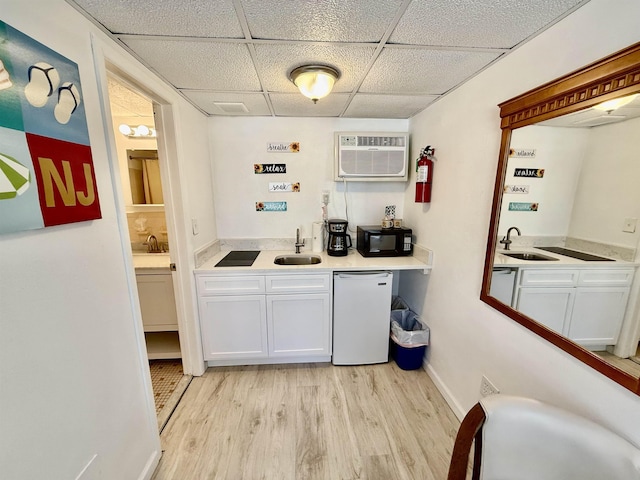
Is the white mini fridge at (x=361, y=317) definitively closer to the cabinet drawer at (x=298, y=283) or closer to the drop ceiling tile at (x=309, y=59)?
the cabinet drawer at (x=298, y=283)

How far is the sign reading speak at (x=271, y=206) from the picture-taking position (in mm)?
2537

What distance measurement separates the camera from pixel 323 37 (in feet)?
3.77

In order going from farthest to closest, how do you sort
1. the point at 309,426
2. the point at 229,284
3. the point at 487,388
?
1. the point at 229,284
2. the point at 309,426
3. the point at 487,388

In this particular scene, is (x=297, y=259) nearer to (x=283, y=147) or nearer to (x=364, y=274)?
(x=364, y=274)

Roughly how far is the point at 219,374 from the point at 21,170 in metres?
1.96

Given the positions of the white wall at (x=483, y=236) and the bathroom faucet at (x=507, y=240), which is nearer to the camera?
the white wall at (x=483, y=236)

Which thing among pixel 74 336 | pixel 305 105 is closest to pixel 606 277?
pixel 74 336

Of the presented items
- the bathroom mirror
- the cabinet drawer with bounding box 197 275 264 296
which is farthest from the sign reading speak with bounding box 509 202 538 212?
the bathroom mirror

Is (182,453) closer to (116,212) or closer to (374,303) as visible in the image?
(116,212)

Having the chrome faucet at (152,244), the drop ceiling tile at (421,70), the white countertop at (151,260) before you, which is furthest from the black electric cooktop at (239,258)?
the drop ceiling tile at (421,70)

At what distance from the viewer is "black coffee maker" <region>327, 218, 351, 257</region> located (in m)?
2.35

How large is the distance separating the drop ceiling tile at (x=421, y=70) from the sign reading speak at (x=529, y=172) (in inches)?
24.9

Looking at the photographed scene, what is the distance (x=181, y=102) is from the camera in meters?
1.86

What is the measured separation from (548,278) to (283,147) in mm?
2214
